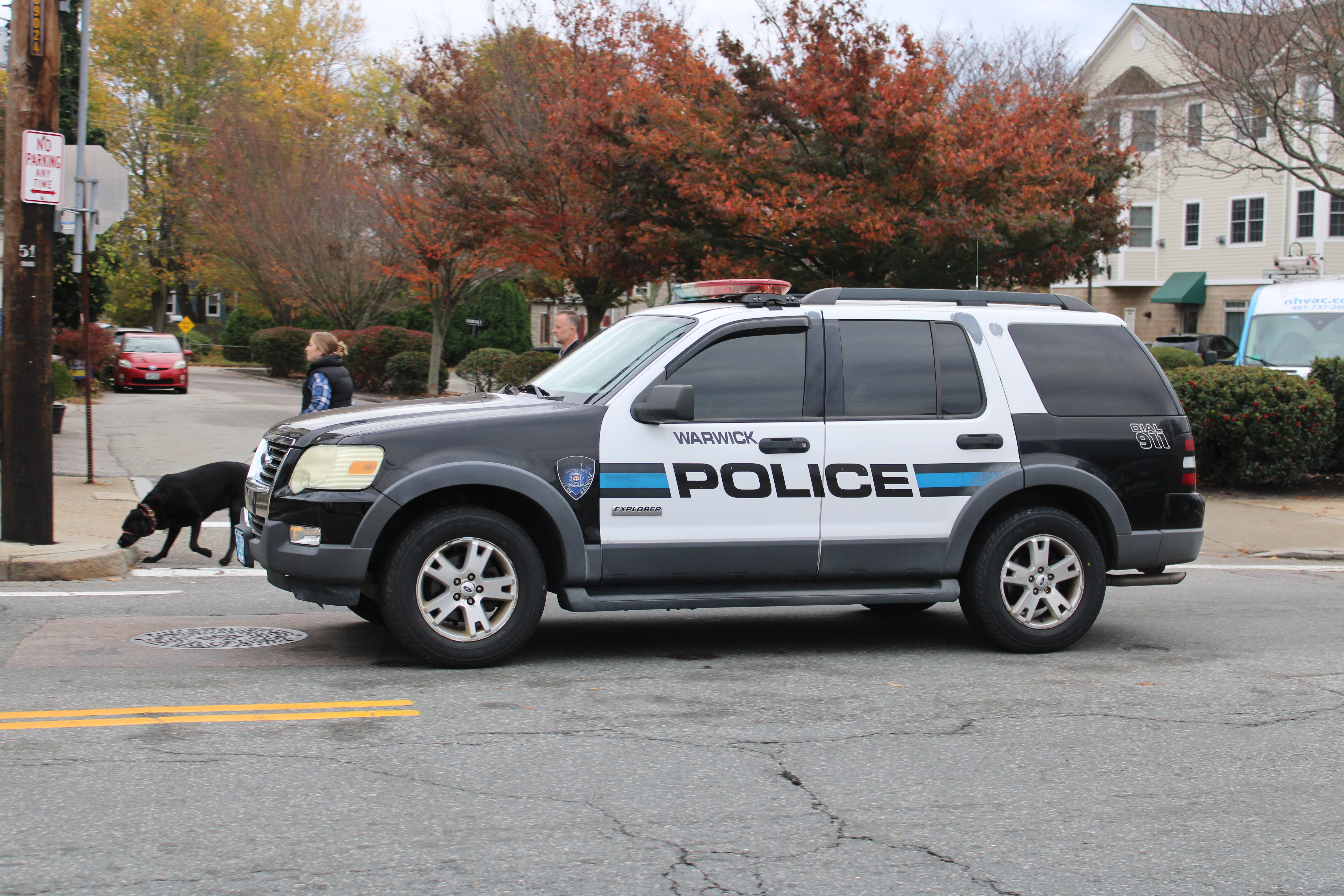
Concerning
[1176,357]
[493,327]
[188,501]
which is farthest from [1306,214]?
[188,501]

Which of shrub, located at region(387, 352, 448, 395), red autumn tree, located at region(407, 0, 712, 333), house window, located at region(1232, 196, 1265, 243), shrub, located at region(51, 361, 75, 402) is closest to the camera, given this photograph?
red autumn tree, located at region(407, 0, 712, 333)

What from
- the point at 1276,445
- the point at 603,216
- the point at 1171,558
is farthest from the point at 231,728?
the point at 603,216

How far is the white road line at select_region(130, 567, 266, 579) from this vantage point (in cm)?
959

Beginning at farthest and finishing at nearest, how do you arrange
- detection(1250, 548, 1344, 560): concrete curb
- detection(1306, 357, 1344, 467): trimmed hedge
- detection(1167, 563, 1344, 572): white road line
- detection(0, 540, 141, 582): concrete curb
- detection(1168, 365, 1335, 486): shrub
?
detection(1306, 357, 1344, 467): trimmed hedge → detection(1168, 365, 1335, 486): shrub → detection(1250, 548, 1344, 560): concrete curb → detection(1167, 563, 1344, 572): white road line → detection(0, 540, 141, 582): concrete curb

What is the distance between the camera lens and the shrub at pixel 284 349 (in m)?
41.4

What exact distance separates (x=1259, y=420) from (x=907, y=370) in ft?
31.7

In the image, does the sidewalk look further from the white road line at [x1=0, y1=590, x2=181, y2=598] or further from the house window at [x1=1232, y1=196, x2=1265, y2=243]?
the house window at [x1=1232, y1=196, x2=1265, y2=243]

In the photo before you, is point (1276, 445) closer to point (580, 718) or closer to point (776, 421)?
point (776, 421)

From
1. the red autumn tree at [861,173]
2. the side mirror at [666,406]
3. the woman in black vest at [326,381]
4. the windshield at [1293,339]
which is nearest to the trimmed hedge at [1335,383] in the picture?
the windshield at [1293,339]

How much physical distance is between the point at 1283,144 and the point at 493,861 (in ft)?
84.0

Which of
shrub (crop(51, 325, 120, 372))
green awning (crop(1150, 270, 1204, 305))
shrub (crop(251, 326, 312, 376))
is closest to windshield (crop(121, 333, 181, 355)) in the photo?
shrub (crop(51, 325, 120, 372))

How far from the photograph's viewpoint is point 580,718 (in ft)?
18.7

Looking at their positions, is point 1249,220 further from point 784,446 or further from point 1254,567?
point 784,446

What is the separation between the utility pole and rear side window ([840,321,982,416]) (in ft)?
19.4
